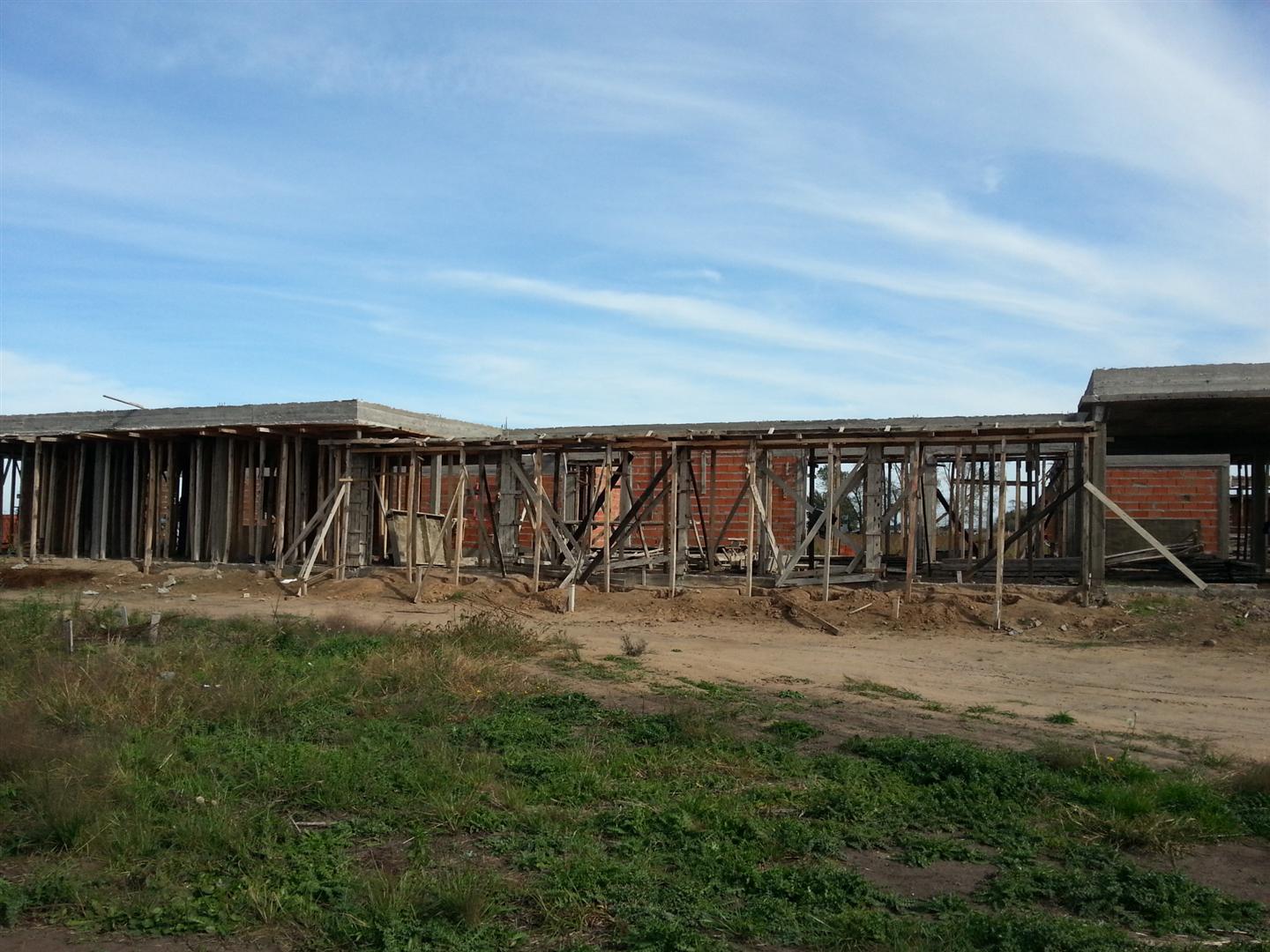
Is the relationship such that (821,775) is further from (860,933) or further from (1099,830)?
(860,933)

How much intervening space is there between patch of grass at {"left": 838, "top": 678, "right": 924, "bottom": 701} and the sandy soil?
11cm

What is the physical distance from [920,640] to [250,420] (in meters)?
13.3

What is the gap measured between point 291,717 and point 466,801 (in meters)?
2.56

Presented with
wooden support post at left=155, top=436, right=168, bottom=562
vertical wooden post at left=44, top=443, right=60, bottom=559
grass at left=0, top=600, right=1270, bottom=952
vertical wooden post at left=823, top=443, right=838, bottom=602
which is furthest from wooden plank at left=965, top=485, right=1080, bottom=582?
vertical wooden post at left=44, top=443, right=60, bottom=559

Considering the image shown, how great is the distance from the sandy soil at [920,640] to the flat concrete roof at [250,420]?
2842mm

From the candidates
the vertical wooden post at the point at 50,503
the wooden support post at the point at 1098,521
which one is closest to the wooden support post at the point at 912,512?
the wooden support post at the point at 1098,521

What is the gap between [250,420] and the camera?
2192cm

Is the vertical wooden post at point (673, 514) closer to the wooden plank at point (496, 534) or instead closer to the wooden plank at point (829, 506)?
the wooden plank at point (829, 506)

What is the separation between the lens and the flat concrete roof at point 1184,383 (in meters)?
16.7

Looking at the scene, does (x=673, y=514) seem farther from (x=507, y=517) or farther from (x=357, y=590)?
(x=357, y=590)

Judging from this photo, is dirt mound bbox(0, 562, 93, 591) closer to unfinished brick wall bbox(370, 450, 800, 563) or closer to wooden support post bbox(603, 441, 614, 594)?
unfinished brick wall bbox(370, 450, 800, 563)

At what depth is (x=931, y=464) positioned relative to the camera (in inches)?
867

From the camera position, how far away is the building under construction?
18047 mm

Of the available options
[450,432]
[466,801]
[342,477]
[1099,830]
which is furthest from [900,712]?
[450,432]
